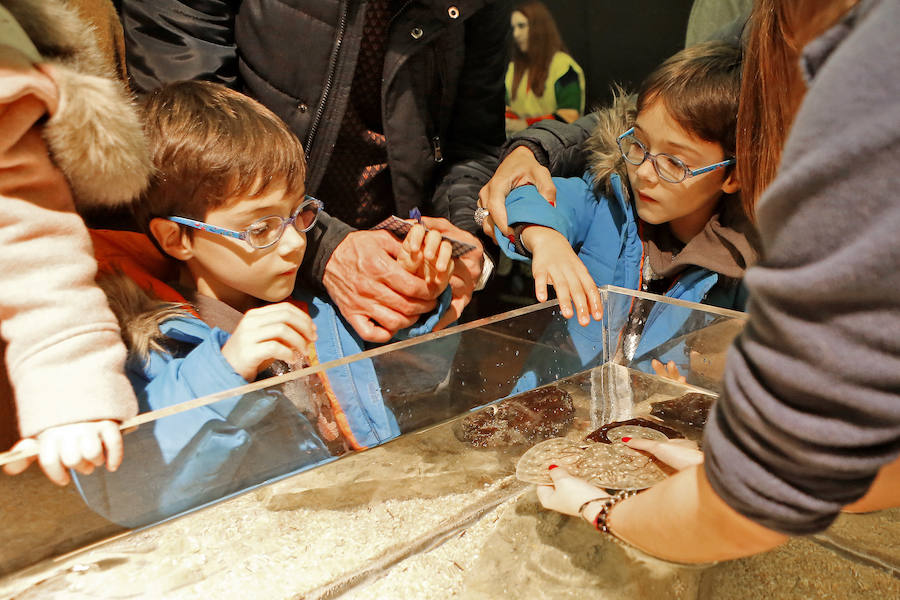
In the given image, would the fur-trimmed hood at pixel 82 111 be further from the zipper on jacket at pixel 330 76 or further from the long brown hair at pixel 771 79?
the long brown hair at pixel 771 79

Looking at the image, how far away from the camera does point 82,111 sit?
31.9 inches

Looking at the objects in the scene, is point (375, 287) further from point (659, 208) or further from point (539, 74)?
point (539, 74)

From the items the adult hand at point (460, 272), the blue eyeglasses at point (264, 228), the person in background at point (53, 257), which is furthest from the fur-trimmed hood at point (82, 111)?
the adult hand at point (460, 272)

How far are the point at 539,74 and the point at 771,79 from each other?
8.47 ft

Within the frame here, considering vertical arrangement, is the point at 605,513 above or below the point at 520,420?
above

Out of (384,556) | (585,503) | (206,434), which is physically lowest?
(384,556)

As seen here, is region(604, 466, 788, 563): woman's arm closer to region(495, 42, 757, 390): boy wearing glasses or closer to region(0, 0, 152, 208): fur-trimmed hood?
region(495, 42, 757, 390): boy wearing glasses

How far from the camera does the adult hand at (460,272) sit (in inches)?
54.1

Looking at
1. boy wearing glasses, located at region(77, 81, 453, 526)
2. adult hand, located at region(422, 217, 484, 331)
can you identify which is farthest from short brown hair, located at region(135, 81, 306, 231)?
adult hand, located at region(422, 217, 484, 331)

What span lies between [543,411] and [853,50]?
38.2 inches

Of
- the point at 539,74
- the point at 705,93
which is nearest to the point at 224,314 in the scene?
the point at 705,93

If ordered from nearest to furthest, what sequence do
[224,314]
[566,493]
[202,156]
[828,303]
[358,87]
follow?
1. [828,303]
2. [566,493]
3. [202,156]
4. [224,314]
5. [358,87]

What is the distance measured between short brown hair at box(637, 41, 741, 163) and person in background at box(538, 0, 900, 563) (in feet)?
3.55

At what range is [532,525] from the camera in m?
0.99
